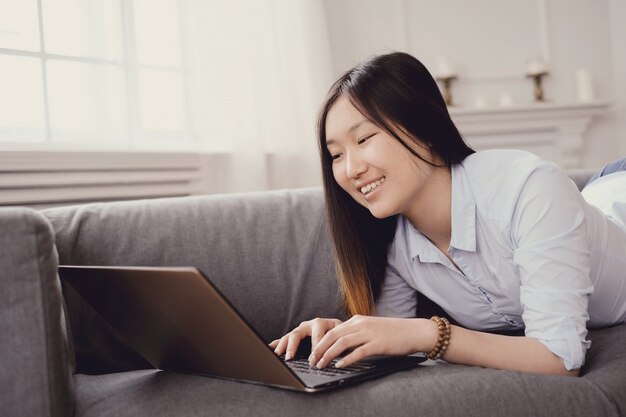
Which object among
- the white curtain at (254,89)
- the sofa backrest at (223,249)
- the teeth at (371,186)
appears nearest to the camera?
the teeth at (371,186)

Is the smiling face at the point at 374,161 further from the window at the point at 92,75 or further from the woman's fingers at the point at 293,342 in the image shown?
the window at the point at 92,75

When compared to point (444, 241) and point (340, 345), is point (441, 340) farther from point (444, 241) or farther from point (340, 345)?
point (444, 241)

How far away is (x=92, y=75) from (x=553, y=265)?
1.64m

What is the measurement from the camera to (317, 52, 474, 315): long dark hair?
1389mm

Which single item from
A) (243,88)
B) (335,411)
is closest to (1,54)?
(243,88)

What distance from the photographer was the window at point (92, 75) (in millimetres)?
2152

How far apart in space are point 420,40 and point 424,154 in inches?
89.4

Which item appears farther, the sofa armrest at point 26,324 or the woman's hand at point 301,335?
the woman's hand at point 301,335

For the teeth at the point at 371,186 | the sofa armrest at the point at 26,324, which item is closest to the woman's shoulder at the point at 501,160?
the teeth at the point at 371,186

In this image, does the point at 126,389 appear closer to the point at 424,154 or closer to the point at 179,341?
the point at 179,341

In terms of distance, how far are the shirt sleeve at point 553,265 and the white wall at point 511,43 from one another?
2.27 metres

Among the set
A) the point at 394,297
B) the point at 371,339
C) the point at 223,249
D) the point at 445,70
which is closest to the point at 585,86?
the point at 445,70

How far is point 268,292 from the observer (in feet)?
5.65

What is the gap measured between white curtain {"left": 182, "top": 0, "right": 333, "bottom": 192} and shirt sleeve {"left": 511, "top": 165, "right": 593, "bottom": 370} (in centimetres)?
141
